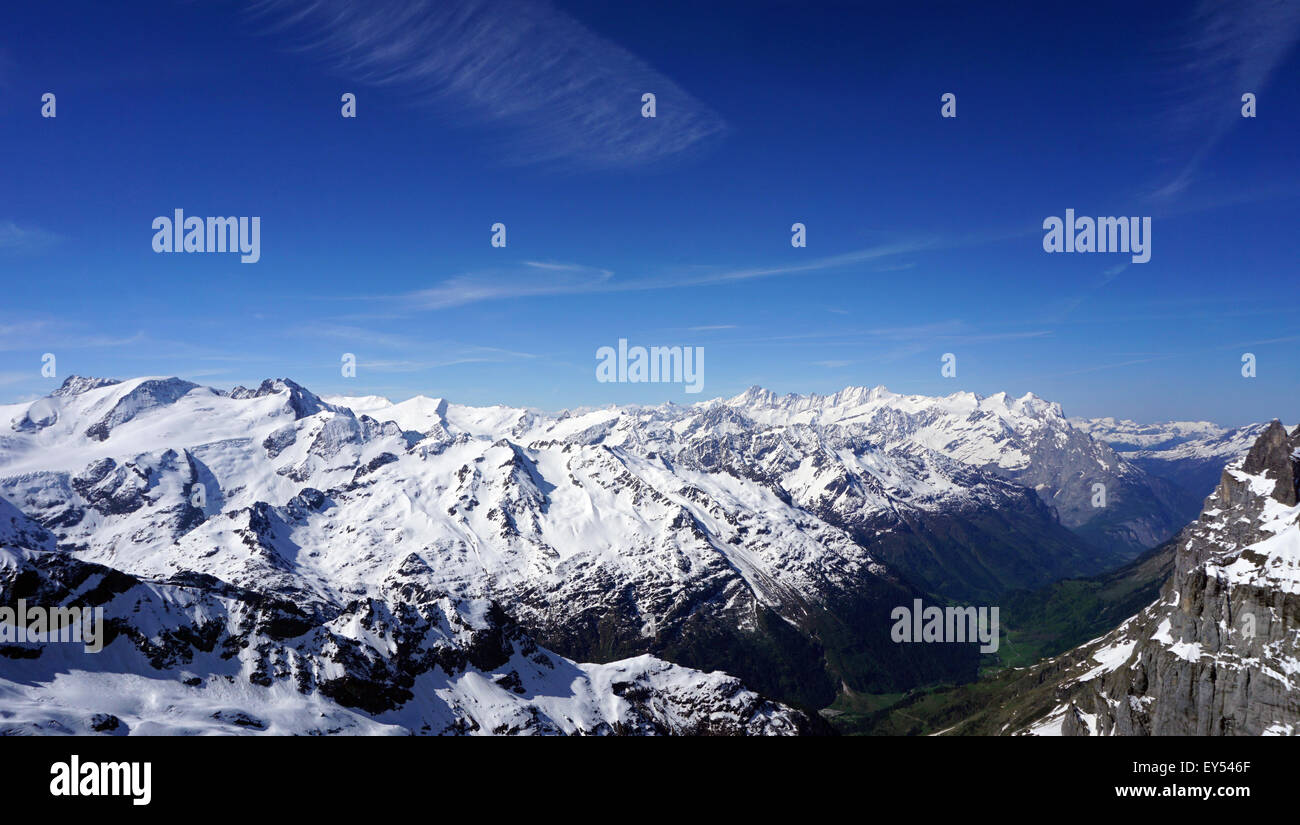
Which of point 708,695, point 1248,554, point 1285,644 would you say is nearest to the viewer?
point 1285,644

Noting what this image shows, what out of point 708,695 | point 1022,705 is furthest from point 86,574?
point 1022,705

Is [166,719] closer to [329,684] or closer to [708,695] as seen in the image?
[329,684]
